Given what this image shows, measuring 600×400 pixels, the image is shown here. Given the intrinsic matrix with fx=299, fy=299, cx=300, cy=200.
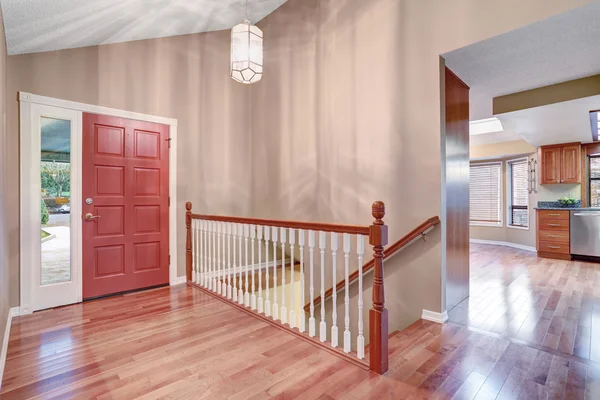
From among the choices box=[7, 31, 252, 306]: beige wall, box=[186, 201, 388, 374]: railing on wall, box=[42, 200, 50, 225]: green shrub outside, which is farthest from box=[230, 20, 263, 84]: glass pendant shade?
box=[42, 200, 50, 225]: green shrub outside

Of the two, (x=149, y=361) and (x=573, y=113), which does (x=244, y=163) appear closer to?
(x=149, y=361)

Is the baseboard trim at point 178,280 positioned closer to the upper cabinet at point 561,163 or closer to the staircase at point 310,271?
the staircase at point 310,271

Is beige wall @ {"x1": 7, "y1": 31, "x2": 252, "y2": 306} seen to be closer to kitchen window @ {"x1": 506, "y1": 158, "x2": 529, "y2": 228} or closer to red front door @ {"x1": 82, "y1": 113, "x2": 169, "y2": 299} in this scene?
red front door @ {"x1": 82, "y1": 113, "x2": 169, "y2": 299}

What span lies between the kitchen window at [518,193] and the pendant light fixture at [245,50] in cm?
690

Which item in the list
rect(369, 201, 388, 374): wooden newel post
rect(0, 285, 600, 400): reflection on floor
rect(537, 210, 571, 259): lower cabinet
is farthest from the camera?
rect(537, 210, 571, 259): lower cabinet

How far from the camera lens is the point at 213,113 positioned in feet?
14.4

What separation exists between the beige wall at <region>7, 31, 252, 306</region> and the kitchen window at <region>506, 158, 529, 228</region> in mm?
6379

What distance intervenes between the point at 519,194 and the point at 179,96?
7.60 meters

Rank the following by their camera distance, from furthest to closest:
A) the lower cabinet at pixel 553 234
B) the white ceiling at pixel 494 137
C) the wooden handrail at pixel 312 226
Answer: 1. the white ceiling at pixel 494 137
2. the lower cabinet at pixel 553 234
3. the wooden handrail at pixel 312 226

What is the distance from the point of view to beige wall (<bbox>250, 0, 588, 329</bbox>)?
279 centimetres

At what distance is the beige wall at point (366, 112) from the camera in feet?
9.14

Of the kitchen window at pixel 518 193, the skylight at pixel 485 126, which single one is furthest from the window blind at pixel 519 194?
the skylight at pixel 485 126

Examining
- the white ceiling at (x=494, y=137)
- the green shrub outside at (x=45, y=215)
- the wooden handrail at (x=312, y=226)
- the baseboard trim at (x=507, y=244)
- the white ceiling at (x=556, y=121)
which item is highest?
the white ceiling at (x=494, y=137)

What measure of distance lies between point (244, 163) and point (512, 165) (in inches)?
257
